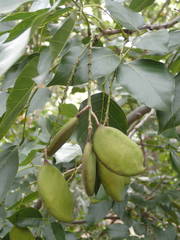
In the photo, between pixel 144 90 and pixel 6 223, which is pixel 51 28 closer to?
pixel 144 90

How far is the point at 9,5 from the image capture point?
2.24ft

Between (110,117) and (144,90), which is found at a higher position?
(144,90)

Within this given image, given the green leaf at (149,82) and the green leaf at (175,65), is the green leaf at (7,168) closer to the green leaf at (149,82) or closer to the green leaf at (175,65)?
the green leaf at (149,82)

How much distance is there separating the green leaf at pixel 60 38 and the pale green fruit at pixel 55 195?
0.63ft

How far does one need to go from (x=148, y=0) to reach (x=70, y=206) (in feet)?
1.73

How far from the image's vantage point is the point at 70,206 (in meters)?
0.59

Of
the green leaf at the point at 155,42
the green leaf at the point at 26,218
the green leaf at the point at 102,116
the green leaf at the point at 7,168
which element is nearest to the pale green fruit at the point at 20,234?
the green leaf at the point at 26,218

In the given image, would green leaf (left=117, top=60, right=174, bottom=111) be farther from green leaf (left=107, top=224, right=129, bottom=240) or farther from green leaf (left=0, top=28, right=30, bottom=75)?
green leaf (left=107, top=224, right=129, bottom=240)

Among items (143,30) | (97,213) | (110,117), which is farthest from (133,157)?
(97,213)

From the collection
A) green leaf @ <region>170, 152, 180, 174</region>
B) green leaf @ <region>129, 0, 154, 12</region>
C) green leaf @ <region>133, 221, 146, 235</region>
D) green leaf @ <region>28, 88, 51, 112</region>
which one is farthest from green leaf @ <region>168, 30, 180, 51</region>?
green leaf @ <region>133, 221, 146, 235</region>

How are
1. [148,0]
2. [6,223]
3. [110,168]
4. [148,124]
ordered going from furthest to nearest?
[148,124] → [6,223] → [148,0] → [110,168]

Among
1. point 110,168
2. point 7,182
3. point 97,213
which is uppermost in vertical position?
point 110,168

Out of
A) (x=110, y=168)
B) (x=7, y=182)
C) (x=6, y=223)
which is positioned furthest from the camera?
(x=6, y=223)

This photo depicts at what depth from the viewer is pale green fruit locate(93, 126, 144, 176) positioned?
1.74 feet
